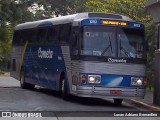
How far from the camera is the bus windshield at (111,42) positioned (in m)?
17.6

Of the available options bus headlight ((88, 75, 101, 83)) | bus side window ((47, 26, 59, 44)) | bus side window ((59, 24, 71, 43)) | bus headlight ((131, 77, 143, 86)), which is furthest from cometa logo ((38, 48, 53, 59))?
bus headlight ((131, 77, 143, 86))

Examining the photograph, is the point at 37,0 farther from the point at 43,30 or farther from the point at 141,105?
the point at 141,105

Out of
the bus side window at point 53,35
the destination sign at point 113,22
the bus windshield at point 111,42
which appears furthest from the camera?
the bus side window at point 53,35

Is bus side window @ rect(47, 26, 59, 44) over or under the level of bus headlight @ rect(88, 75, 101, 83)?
over

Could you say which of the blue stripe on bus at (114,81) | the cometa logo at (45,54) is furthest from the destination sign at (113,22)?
the cometa logo at (45,54)

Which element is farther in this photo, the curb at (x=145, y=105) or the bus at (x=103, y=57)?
the bus at (x=103, y=57)

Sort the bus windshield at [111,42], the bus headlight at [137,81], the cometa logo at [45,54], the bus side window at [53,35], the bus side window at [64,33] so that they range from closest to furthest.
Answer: the bus windshield at [111,42], the bus headlight at [137,81], the bus side window at [64,33], the bus side window at [53,35], the cometa logo at [45,54]

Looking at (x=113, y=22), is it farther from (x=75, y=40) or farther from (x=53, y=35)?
(x=53, y=35)

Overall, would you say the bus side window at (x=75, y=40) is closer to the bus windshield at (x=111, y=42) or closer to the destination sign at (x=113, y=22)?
the bus windshield at (x=111, y=42)

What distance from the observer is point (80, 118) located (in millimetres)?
14344

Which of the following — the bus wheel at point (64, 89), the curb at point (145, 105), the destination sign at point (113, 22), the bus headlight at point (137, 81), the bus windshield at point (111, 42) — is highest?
the destination sign at point (113, 22)

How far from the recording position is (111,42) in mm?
17797

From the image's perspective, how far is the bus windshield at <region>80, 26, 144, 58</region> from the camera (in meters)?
17.6

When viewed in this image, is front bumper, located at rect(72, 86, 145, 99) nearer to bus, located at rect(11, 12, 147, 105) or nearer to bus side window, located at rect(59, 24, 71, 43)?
bus, located at rect(11, 12, 147, 105)
